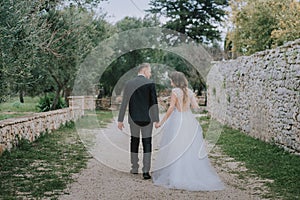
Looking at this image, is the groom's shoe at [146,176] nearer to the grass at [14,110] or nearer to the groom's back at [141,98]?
the groom's back at [141,98]

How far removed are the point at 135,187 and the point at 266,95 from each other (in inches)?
213

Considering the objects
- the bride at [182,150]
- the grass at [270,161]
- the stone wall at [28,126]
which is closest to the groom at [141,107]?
the bride at [182,150]

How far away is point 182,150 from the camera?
21.4ft

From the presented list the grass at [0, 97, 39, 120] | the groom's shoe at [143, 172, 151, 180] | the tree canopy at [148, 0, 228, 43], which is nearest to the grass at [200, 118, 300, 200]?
the groom's shoe at [143, 172, 151, 180]

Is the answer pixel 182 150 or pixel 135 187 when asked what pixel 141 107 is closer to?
pixel 182 150

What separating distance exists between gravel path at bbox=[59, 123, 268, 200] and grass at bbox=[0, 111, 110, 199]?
0.76ft

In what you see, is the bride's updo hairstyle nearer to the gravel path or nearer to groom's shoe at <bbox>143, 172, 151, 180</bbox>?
groom's shoe at <bbox>143, 172, 151, 180</bbox>

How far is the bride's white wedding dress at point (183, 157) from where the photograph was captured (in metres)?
6.03

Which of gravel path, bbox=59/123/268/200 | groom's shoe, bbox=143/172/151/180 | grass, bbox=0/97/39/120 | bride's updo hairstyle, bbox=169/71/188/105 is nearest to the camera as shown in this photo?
gravel path, bbox=59/123/268/200

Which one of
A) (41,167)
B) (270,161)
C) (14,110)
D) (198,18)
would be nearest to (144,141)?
(41,167)

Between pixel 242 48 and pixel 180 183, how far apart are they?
656 inches

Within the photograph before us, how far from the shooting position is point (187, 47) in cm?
2816

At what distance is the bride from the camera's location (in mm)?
6121

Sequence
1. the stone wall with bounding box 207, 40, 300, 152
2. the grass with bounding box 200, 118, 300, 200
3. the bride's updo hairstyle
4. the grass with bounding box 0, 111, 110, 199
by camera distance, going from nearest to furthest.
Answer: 1. the grass with bounding box 0, 111, 110, 199
2. the grass with bounding box 200, 118, 300, 200
3. the bride's updo hairstyle
4. the stone wall with bounding box 207, 40, 300, 152
